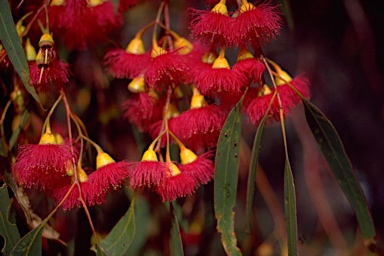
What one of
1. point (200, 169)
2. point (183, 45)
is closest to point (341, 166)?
point (200, 169)

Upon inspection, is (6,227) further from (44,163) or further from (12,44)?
(12,44)

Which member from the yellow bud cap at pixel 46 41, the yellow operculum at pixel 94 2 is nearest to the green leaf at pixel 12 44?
the yellow bud cap at pixel 46 41

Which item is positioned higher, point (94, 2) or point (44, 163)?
point (94, 2)

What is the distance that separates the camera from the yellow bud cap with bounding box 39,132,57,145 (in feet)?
2.31

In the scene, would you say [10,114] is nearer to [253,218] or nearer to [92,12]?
[92,12]

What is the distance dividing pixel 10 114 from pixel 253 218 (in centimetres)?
51

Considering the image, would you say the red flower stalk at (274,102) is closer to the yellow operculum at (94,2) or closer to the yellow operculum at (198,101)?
the yellow operculum at (198,101)

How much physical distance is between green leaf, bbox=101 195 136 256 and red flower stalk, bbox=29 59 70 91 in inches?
8.5

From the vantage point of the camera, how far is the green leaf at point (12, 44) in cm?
65

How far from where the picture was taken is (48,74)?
0.72 m

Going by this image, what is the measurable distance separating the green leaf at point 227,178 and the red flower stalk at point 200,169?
3 centimetres

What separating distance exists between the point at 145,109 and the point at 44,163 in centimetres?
20

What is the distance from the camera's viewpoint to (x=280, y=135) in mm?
969

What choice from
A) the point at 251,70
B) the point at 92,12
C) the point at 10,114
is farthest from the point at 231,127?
the point at 10,114
